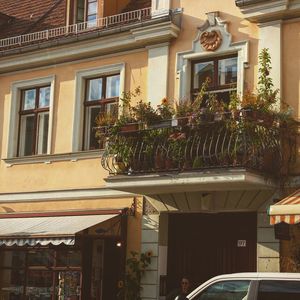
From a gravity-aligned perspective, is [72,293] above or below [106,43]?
below

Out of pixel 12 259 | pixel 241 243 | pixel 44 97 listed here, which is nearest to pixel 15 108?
pixel 44 97

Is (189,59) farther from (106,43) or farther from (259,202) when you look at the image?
(259,202)

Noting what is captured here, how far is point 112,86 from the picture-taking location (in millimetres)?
17344

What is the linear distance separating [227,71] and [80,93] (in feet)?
13.1

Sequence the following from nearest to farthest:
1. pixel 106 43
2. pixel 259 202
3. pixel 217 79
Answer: pixel 259 202
pixel 217 79
pixel 106 43

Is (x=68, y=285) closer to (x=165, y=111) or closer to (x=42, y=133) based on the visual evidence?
(x=42, y=133)

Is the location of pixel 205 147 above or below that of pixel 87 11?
below

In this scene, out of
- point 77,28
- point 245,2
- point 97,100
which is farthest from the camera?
point 77,28

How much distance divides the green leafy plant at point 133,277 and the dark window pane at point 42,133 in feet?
13.6

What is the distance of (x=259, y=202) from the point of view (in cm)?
1454

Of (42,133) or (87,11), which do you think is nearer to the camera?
(42,133)

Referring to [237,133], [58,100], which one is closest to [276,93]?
[237,133]

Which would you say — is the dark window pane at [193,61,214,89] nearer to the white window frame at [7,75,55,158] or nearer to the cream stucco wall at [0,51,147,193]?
the cream stucco wall at [0,51,147,193]

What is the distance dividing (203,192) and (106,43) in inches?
179
